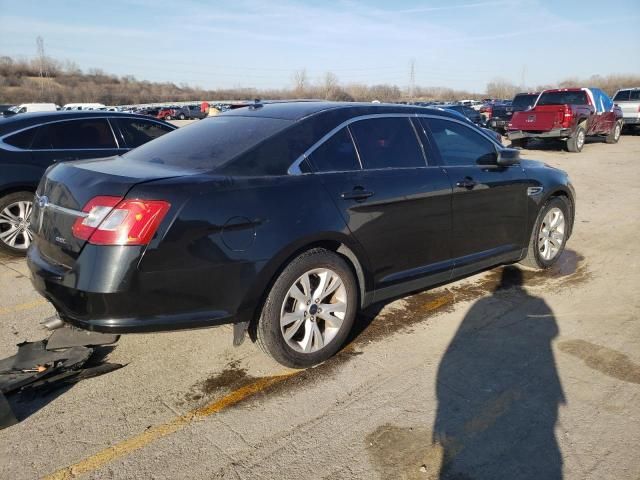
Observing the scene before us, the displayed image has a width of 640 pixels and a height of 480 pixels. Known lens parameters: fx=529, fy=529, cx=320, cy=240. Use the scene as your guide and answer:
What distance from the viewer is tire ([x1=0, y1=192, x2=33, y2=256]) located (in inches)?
234

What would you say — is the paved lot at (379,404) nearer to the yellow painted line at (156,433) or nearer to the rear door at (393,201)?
the yellow painted line at (156,433)

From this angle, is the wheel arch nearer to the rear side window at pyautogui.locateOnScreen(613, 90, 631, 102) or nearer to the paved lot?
the paved lot

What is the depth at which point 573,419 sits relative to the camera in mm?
2947

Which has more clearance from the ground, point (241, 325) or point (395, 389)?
point (241, 325)

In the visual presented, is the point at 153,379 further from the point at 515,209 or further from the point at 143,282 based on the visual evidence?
the point at 515,209

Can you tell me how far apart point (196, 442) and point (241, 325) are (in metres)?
0.74

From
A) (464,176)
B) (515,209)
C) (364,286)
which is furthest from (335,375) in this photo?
(515,209)

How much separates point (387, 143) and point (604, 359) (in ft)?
7.04

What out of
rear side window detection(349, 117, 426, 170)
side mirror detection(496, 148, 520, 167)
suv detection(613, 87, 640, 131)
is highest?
suv detection(613, 87, 640, 131)

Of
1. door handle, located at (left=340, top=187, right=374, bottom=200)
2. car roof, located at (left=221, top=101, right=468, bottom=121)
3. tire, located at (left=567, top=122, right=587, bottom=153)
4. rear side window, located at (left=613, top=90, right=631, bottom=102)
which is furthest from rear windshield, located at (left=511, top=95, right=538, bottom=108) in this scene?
door handle, located at (left=340, top=187, right=374, bottom=200)

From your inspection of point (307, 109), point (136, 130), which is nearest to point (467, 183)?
point (307, 109)

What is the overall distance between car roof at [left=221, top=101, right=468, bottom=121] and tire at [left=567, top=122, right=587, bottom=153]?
14.7m

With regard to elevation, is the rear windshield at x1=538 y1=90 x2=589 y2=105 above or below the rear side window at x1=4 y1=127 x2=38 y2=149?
above

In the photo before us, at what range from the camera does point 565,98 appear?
17.9 m
